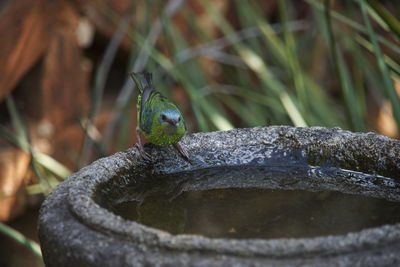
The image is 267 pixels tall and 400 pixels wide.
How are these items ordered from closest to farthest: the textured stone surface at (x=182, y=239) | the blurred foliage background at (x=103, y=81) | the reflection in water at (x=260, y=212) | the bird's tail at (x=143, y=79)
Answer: the textured stone surface at (x=182, y=239) < the reflection in water at (x=260, y=212) < the bird's tail at (x=143, y=79) < the blurred foliage background at (x=103, y=81)

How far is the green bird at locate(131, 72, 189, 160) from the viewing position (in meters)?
1.32

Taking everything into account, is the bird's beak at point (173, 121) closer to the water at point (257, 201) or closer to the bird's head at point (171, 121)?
the bird's head at point (171, 121)

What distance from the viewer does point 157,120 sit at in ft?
4.60

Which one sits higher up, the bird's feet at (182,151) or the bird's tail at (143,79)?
the bird's tail at (143,79)

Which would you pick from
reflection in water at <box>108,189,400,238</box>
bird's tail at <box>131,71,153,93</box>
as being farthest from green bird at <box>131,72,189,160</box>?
reflection in water at <box>108,189,400,238</box>

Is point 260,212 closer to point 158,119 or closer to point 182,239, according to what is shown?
point 182,239

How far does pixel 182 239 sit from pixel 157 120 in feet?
2.02

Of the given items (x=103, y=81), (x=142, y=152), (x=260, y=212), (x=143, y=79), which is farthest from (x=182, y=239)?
(x=103, y=81)

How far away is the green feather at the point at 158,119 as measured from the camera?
1.33 metres

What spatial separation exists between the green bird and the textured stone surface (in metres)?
0.10

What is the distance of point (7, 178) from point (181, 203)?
4.09ft

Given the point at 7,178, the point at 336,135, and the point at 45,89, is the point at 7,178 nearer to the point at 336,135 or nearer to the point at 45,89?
the point at 45,89

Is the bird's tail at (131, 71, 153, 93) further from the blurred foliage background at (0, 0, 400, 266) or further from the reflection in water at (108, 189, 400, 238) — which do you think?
the reflection in water at (108, 189, 400, 238)

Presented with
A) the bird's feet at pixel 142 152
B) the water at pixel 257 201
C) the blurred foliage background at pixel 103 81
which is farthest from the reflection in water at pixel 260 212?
the blurred foliage background at pixel 103 81
